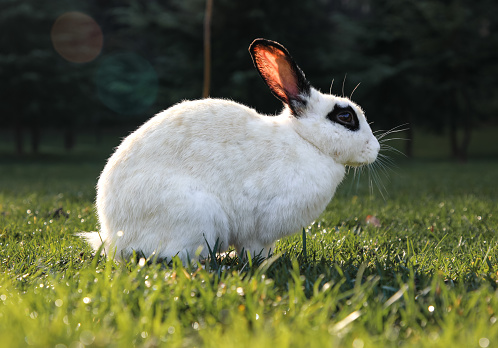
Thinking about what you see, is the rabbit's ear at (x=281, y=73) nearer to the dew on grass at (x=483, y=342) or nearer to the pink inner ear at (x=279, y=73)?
the pink inner ear at (x=279, y=73)

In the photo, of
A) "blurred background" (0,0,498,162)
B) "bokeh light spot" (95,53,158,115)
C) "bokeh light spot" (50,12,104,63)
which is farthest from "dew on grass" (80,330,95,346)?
"bokeh light spot" (50,12,104,63)

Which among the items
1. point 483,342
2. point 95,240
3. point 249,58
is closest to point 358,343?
point 483,342

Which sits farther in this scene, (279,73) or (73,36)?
(73,36)

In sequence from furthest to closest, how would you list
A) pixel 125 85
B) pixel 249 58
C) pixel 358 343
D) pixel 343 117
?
1. pixel 125 85
2. pixel 249 58
3. pixel 343 117
4. pixel 358 343

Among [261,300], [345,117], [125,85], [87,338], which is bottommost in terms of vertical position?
[125,85]

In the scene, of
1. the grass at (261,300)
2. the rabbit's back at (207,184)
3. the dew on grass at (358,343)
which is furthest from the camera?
the rabbit's back at (207,184)

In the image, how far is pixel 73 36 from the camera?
21.9 meters

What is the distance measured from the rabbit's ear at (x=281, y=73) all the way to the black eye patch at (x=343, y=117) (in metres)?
0.22

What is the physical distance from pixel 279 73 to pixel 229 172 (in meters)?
0.79

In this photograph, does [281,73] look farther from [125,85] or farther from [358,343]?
[125,85]

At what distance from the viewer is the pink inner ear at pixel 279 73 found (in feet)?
10.5

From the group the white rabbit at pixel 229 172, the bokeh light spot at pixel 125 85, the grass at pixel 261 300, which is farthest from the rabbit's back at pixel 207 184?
the bokeh light spot at pixel 125 85

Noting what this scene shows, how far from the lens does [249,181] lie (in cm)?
305

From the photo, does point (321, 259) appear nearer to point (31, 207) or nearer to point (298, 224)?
point (298, 224)
